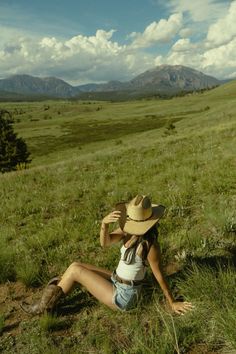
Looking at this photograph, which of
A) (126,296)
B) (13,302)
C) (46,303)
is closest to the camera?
(126,296)

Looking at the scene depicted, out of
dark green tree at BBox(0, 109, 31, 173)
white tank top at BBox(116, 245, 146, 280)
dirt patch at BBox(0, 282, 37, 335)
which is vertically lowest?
dark green tree at BBox(0, 109, 31, 173)

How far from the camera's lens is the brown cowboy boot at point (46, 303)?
5625 mm

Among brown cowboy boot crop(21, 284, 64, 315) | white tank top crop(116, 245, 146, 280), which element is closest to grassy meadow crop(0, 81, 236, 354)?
brown cowboy boot crop(21, 284, 64, 315)

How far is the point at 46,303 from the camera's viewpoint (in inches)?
222

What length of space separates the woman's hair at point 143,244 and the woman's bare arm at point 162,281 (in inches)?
2.7

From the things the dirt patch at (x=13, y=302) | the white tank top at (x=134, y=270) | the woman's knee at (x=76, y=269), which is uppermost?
the white tank top at (x=134, y=270)

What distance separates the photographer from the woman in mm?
5125

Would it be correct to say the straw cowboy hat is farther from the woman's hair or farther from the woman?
the woman's hair

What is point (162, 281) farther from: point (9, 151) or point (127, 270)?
point (9, 151)

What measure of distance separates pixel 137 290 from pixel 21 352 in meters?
1.57

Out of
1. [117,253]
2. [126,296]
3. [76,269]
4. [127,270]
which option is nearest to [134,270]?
[127,270]

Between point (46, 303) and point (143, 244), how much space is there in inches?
63.5

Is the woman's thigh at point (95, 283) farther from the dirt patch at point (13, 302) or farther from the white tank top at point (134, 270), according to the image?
the dirt patch at point (13, 302)

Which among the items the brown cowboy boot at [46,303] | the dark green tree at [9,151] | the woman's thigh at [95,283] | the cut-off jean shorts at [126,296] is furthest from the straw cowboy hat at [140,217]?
the dark green tree at [9,151]
